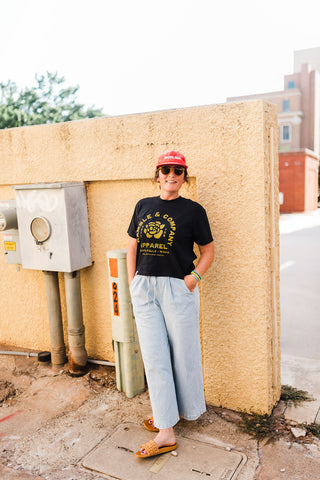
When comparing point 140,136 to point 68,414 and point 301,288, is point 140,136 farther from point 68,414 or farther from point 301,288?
point 301,288

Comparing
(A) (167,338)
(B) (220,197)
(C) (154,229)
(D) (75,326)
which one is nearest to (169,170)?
(C) (154,229)

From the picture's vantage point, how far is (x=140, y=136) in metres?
3.27

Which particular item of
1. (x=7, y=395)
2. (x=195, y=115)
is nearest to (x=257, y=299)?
(x=195, y=115)

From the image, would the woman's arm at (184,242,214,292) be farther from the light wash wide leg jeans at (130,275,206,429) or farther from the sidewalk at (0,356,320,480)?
the sidewalk at (0,356,320,480)

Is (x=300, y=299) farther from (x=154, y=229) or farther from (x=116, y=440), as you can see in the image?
(x=154, y=229)

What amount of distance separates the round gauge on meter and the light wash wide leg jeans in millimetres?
1151

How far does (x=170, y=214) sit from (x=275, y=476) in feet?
5.40

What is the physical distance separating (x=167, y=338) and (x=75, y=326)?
1.29 meters

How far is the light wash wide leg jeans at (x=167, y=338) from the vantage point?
2611 mm

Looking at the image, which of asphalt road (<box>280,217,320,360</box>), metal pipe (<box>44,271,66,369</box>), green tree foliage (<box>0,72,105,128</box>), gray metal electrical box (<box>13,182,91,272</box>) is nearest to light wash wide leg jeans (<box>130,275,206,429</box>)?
gray metal electrical box (<box>13,182,91,272</box>)

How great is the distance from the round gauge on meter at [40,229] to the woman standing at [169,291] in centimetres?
107

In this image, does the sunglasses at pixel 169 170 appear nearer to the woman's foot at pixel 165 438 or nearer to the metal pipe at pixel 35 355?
the woman's foot at pixel 165 438

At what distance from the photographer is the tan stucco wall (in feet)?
9.40

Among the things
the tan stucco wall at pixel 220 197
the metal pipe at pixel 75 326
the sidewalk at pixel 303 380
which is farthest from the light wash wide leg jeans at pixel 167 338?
the metal pipe at pixel 75 326
